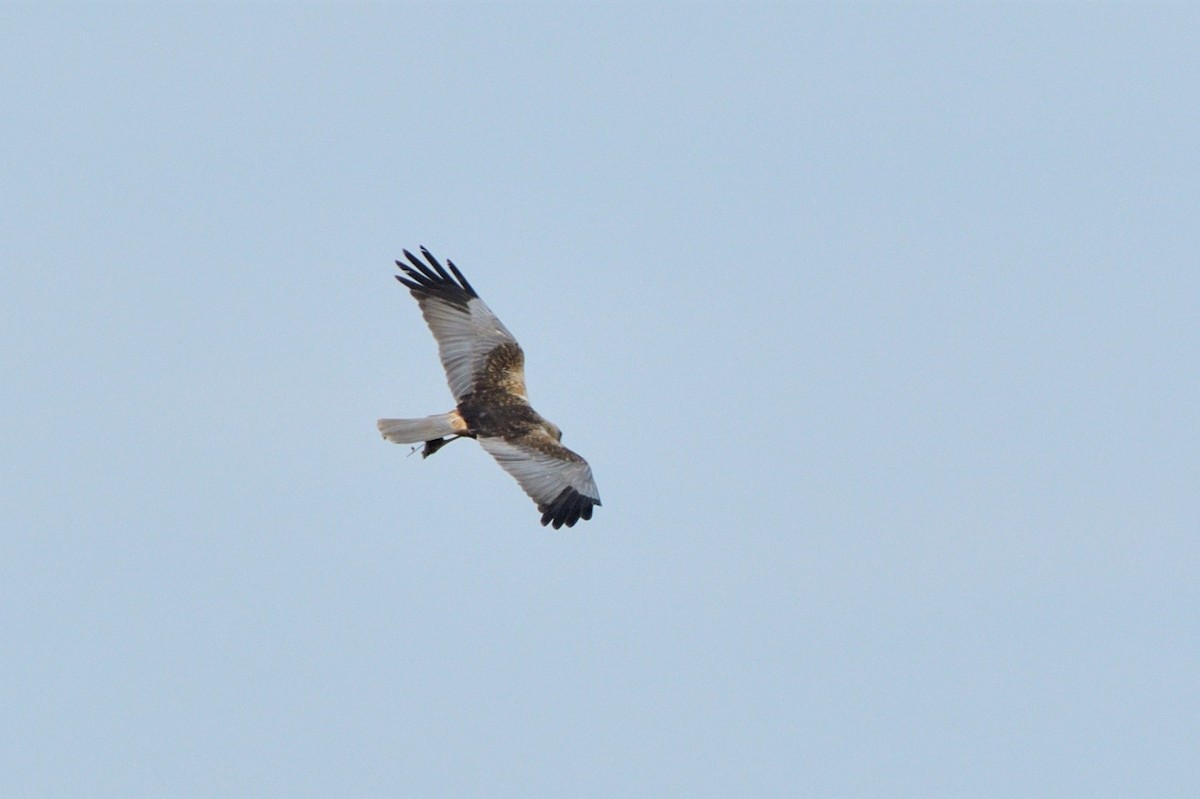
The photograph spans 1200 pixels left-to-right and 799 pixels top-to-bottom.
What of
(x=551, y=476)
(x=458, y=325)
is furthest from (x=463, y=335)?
(x=551, y=476)

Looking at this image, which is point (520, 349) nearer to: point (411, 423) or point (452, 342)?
point (452, 342)

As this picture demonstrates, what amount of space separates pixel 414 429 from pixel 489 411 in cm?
128

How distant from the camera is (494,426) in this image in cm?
2297

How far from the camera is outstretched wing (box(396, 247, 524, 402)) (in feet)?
79.8

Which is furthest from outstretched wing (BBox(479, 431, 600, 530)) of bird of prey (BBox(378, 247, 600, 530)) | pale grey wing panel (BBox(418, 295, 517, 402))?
pale grey wing panel (BBox(418, 295, 517, 402))

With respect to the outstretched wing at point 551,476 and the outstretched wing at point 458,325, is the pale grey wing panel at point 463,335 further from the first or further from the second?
the outstretched wing at point 551,476

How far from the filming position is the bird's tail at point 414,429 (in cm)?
2234

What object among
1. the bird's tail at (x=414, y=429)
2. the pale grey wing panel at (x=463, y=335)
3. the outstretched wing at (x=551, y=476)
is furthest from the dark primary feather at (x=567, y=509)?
the pale grey wing panel at (x=463, y=335)

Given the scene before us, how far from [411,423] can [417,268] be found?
3.66m

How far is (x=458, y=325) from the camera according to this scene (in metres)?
24.9

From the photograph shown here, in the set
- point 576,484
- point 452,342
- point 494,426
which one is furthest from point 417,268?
point 576,484

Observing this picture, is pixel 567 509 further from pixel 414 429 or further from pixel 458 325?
pixel 458 325

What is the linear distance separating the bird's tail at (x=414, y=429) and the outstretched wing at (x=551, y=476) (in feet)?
1.88

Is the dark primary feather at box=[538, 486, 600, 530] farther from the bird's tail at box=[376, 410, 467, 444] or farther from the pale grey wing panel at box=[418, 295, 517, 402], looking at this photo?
the pale grey wing panel at box=[418, 295, 517, 402]
